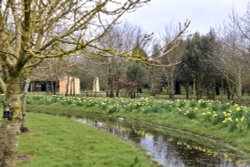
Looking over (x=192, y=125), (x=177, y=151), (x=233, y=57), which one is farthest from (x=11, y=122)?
(x=233, y=57)

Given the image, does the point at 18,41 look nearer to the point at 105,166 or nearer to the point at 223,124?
the point at 105,166

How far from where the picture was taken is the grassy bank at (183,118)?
37.3 feet

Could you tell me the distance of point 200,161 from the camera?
353 inches

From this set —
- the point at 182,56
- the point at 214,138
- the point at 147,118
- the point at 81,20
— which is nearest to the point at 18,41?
the point at 81,20

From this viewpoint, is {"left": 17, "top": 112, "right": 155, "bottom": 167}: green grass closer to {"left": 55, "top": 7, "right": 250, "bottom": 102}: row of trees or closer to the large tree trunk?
the large tree trunk

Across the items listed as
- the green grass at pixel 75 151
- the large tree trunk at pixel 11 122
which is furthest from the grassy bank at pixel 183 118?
the large tree trunk at pixel 11 122

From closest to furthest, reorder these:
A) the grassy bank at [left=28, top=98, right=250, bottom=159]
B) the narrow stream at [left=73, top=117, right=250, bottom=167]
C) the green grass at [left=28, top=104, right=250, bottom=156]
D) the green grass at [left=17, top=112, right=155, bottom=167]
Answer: the green grass at [left=17, top=112, right=155, bottom=167] → the narrow stream at [left=73, top=117, right=250, bottom=167] → the green grass at [left=28, top=104, right=250, bottom=156] → the grassy bank at [left=28, top=98, right=250, bottom=159]

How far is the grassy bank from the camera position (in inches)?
447

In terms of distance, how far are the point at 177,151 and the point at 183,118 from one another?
5.44 meters

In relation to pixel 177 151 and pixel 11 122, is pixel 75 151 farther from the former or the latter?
pixel 11 122

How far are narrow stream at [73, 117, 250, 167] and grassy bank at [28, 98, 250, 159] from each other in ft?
2.98

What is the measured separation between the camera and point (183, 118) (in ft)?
50.6

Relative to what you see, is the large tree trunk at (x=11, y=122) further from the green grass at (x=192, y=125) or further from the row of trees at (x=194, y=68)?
the row of trees at (x=194, y=68)

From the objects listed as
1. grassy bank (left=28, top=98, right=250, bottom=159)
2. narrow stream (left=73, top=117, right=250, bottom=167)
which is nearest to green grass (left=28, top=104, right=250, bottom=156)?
grassy bank (left=28, top=98, right=250, bottom=159)
